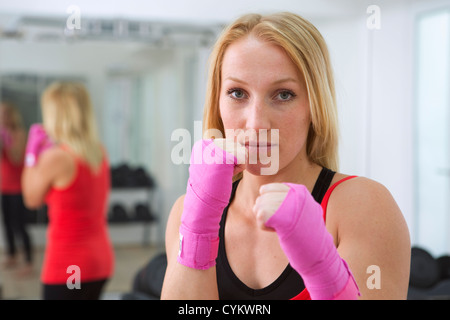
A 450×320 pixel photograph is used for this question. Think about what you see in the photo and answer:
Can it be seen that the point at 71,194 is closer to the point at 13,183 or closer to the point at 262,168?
Answer: the point at 262,168

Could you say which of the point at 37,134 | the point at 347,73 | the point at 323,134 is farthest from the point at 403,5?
the point at 37,134

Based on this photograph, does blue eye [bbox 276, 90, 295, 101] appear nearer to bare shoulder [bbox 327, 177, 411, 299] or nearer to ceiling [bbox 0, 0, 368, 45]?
bare shoulder [bbox 327, 177, 411, 299]

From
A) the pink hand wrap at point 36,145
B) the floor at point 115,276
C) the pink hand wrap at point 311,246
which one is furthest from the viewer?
the floor at point 115,276

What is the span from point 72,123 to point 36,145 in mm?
226

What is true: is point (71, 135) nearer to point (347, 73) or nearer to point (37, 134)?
point (37, 134)

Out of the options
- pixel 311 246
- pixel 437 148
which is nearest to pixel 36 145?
pixel 311 246

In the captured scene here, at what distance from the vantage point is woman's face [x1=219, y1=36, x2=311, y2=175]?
20.1 inches

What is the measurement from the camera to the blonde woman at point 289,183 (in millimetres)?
479

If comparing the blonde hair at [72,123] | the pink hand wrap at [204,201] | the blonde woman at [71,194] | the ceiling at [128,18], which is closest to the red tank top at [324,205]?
the pink hand wrap at [204,201]

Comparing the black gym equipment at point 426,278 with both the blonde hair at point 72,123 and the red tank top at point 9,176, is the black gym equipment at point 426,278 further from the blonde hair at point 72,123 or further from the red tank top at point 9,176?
the red tank top at point 9,176

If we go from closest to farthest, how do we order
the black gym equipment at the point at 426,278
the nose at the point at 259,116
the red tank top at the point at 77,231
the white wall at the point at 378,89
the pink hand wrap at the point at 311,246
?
the pink hand wrap at the point at 311,246, the nose at the point at 259,116, the white wall at the point at 378,89, the black gym equipment at the point at 426,278, the red tank top at the point at 77,231

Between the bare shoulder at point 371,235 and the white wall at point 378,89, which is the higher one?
the white wall at point 378,89

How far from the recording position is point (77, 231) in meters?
1.52
